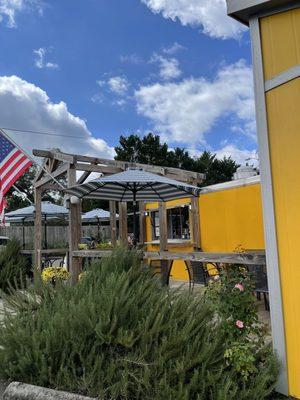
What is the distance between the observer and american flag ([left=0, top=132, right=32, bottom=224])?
26.9 feet

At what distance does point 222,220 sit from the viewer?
9.12m

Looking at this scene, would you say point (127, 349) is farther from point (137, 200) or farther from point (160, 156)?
point (160, 156)

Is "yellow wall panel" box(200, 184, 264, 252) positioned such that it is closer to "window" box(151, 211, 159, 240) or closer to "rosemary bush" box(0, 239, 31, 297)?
"window" box(151, 211, 159, 240)

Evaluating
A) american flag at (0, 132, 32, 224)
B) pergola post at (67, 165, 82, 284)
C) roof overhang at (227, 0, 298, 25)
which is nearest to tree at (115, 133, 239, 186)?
american flag at (0, 132, 32, 224)

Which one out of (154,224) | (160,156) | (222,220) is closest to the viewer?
(222,220)

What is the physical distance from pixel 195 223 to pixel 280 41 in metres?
6.81

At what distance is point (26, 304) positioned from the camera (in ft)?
13.1

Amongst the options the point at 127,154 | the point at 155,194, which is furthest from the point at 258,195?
the point at 127,154

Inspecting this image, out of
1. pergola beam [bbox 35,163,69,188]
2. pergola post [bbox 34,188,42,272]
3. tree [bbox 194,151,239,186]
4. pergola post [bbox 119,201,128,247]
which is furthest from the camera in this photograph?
tree [bbox 194,151,239,186]

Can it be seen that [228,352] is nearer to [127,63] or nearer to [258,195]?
[258,195]

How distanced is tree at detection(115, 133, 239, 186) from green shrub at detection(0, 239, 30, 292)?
22.1m

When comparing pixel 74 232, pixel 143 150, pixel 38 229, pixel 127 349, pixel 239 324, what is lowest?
pixel 127 349

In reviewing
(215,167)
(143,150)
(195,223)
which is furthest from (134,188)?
(215,167)

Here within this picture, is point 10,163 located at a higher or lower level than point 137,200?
higher
